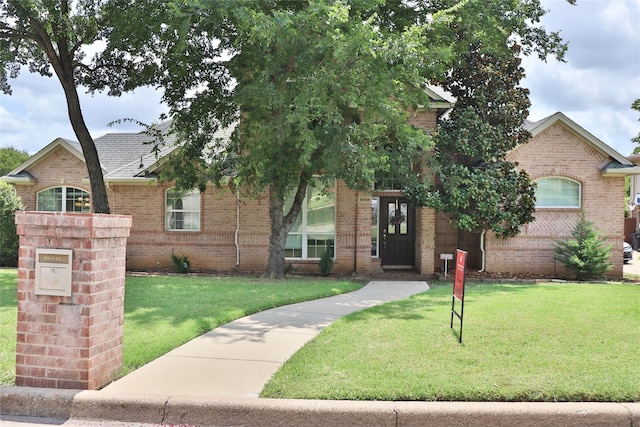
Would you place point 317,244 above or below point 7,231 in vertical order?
below

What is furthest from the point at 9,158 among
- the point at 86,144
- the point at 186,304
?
the point at 186,304

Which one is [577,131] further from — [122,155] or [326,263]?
[122,155]

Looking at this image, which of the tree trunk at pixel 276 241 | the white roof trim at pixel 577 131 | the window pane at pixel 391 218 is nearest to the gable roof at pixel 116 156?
the tree trunk at pixel 276 241

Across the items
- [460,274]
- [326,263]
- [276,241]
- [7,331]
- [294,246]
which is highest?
[276,241]

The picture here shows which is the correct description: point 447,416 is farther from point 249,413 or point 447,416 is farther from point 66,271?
point 66,271

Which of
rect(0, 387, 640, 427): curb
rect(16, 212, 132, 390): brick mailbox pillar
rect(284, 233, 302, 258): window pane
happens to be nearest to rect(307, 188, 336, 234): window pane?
rect(284, 233, 302, 258): window pane

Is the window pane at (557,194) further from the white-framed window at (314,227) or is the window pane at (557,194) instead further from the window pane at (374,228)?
the white-framed window at (314,227)

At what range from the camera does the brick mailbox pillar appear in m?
5.25

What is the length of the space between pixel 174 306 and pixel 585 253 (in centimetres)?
1303

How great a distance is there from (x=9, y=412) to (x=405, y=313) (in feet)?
20.9

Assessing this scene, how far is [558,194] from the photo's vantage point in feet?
59.9

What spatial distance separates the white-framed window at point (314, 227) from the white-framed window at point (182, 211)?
3.31m

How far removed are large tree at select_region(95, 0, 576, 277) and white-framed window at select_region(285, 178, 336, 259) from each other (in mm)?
1991

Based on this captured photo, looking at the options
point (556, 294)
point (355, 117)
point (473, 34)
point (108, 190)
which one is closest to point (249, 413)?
point (556, 294)
